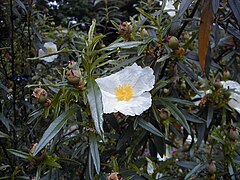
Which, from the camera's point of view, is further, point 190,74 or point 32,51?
point 32,51

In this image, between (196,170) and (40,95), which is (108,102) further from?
(196,170)

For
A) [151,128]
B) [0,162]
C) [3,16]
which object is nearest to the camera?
[151,128]

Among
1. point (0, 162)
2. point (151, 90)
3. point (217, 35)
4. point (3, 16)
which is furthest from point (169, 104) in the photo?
point (3, 16)

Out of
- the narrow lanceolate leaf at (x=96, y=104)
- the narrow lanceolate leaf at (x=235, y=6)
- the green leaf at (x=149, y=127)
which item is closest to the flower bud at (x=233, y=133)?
the green leaf at (x=149, y=127)

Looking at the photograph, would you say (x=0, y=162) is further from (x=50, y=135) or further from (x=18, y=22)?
(x=50, y=135)

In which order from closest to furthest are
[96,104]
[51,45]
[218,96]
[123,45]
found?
[96,104] → [123,45] → [218,96] → [51,45]

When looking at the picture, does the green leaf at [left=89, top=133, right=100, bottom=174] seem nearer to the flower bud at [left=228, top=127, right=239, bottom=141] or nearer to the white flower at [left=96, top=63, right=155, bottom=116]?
the white flower at [left=96, top=63, right=155, bottom=116]

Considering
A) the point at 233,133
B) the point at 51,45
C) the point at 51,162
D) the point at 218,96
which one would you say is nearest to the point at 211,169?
the point at 233,133
